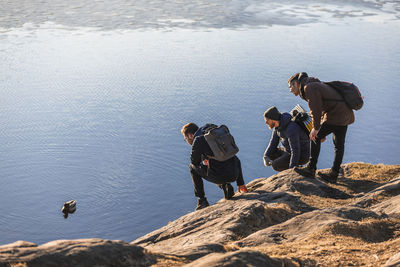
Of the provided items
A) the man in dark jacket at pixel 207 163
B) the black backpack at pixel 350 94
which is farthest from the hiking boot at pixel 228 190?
the black backpack at pixel 350 94

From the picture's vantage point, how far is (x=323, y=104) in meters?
9.27

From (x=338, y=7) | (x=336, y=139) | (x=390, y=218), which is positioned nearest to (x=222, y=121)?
(x=336, y=139)

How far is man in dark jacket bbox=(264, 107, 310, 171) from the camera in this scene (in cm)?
993

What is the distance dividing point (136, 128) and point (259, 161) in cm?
569

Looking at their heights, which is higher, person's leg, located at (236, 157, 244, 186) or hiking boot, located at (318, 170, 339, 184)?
person's leg, located at (236, 157, 244, 186)

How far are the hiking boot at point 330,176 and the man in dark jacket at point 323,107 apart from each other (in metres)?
0.55

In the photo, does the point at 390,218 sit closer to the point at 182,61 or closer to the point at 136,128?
the point at 136,128

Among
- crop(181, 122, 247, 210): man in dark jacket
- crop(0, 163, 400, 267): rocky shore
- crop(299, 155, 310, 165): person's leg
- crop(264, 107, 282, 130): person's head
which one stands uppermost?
crop(264, 107, 282, 130): person's head

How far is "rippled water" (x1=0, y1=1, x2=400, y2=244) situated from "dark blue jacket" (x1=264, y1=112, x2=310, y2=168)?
17.3 feet

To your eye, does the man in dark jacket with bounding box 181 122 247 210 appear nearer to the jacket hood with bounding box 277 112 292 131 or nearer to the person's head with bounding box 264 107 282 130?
the person's head with bounding box 264 107 282 130

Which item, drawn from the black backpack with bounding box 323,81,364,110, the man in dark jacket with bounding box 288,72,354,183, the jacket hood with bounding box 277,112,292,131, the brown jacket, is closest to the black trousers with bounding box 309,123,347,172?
the man in dark jacket with bounding box 288,72,354,183

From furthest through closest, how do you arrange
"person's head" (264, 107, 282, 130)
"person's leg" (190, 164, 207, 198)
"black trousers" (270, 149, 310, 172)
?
"black trousers" (270, 149, 310, 172), "person's head" (264, 107, 282, 130), "person's leg" (190, 164, 207, 198)

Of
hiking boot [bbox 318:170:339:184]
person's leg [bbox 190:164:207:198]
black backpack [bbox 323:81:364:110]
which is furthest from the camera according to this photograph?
hiking boot [bbox 318:170:339:184]

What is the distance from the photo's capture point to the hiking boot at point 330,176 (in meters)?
10.2
